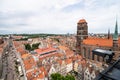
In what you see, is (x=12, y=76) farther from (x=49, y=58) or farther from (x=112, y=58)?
(x=112, y=58)

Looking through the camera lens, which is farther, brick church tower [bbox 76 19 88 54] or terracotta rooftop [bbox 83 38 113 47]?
brick church tower [bbox 76 19 88 54]

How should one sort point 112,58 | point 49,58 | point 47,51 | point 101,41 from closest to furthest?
point 112,58
point 101,41
point 49,58
point 47,51

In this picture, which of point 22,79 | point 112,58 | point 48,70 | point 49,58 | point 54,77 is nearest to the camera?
point 112,58

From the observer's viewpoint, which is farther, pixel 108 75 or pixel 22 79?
pixel 22 79

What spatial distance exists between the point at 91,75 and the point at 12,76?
2636cm

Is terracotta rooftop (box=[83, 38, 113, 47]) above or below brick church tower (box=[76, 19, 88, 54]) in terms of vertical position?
below

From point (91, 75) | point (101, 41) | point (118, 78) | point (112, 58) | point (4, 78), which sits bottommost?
point (4, 78)

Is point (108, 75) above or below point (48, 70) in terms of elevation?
above

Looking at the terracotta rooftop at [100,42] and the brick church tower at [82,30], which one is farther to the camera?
the brick church tower at [82,30]

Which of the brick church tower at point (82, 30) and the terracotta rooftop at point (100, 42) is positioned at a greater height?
the brick church tower at point (82, 30)

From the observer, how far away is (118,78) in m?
3.33

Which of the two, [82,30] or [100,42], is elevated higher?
[82,30]

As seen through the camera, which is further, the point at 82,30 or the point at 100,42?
the point at 82,30

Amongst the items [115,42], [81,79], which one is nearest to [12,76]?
[81,79]
